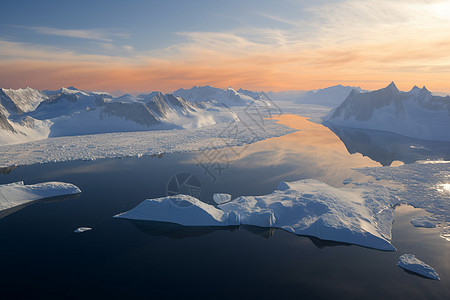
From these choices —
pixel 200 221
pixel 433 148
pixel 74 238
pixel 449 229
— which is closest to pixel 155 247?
pixel 200 221

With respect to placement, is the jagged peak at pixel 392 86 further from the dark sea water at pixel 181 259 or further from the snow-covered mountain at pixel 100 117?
the dark sea water at pixel 181 259

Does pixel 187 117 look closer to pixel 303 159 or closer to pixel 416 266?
pixel 303 159

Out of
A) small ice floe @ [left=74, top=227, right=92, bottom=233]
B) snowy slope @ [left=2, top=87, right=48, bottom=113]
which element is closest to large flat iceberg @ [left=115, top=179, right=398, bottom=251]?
small ice floe @ [left=74, top=227, right=92, bottom=233]

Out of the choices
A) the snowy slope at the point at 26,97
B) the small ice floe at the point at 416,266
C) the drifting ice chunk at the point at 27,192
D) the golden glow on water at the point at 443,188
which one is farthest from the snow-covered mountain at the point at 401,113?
the snowy slope at the point at 26,97

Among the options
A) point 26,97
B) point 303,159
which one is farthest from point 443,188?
point 26,97

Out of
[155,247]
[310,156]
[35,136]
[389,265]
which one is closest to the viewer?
[389,265]

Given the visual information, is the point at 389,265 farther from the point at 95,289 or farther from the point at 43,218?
the point at 43,218
